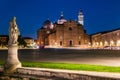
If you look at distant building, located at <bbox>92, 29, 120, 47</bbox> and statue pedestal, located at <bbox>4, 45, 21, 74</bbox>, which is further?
distant building, located at <bbox>92, 29, 120, 47</bbox>

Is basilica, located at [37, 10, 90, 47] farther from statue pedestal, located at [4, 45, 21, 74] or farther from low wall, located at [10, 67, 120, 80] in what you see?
low wall, located at [10, 67, 120, 80]

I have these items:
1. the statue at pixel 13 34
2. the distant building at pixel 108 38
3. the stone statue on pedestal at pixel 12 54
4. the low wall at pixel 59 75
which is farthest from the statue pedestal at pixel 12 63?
the distant building at pixel 108 38

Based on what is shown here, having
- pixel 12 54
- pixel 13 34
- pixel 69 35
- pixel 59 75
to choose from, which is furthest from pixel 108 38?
pixel 59 75

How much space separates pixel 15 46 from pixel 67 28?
114 metres

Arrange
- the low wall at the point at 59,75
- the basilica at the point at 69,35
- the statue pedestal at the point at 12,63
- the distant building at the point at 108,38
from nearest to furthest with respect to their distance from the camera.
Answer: the low wall at the point at 59,75 < the statue pedestal at the point at 12,63 < the distant building at the point at 108,38 < the basilica at the point at 69,35

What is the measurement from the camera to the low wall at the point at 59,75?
11.9 metres

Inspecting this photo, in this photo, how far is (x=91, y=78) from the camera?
1195cm

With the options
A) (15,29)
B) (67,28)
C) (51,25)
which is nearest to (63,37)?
(67,28)

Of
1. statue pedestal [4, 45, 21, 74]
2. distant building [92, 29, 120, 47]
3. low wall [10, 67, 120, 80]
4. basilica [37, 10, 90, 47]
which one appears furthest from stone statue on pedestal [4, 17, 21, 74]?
basilica [37, 10, 90, 47]

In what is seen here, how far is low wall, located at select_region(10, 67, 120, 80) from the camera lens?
1189cm

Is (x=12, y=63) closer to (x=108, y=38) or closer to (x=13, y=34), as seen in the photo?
(x=13, y=34)

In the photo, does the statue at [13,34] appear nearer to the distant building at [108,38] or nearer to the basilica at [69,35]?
the distant building at [108,38]

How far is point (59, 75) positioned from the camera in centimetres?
1351

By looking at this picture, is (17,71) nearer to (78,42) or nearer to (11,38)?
(11,38)
